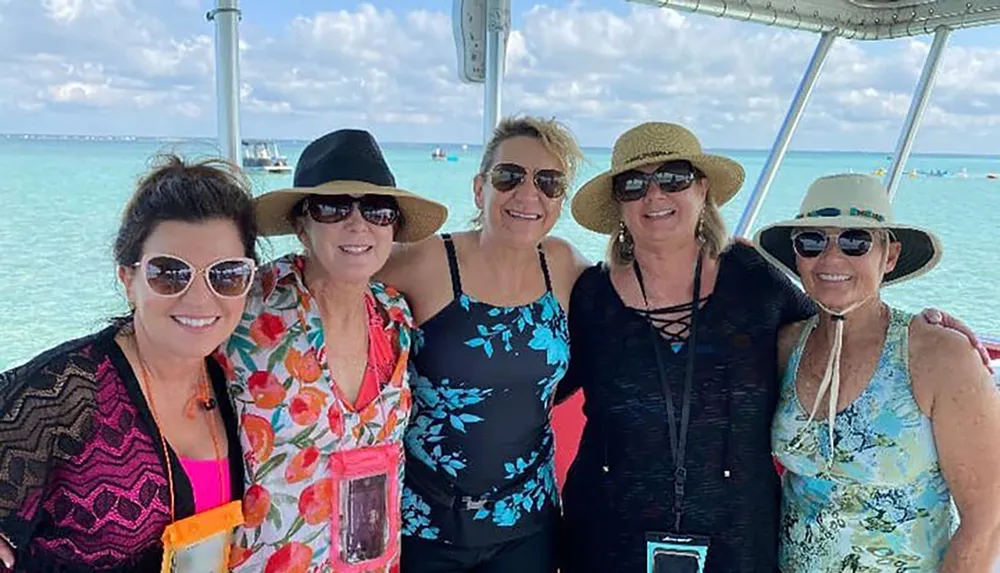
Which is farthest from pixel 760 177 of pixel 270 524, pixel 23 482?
pixel 23 482

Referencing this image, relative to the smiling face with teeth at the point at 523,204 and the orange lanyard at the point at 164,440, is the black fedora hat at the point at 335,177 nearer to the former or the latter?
the smiling face with teeth at the point at 523,204

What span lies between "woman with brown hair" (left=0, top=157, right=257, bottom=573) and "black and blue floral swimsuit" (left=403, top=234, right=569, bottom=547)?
54cm

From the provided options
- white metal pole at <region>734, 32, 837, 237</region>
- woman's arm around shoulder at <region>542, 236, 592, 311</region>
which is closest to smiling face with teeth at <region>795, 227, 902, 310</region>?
woman's arm around shoulder at <region>542, 236, 592, 311</region>

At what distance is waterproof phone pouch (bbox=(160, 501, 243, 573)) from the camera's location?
1415 millimetres

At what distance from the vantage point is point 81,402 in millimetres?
1379

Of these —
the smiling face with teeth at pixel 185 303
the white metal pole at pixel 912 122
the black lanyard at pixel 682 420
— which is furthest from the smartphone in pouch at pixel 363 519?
the white metal pole at pixel 912 122

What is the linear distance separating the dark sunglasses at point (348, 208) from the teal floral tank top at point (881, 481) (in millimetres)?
1006

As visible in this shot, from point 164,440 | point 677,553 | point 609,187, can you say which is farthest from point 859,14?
point 164,440

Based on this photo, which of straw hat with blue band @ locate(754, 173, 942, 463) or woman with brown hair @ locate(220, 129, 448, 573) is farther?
straw hat with blue band @ locate(754, 173, 942, 463)

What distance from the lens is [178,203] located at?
1.52m

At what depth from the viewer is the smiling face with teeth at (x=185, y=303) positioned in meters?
1.48

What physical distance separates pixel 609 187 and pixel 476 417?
687 mm

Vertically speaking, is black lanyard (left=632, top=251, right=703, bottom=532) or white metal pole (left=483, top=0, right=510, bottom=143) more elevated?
white metal pole (left=483, top=0, right=510, bottom=143)

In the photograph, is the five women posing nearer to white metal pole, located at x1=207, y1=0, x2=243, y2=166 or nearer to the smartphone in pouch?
the smartphone in pouch
